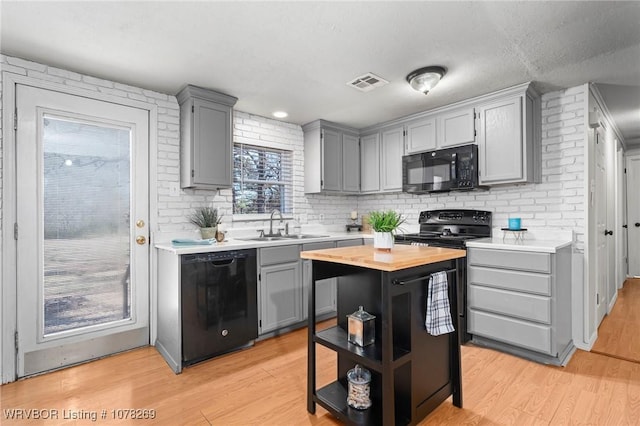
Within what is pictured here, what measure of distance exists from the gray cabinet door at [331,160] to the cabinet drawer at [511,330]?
7.03 ft

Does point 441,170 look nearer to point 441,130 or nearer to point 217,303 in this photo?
point 441,130

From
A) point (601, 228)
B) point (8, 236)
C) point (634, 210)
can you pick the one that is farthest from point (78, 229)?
point (634, 210)

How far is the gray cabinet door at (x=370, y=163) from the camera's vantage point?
14.3ft

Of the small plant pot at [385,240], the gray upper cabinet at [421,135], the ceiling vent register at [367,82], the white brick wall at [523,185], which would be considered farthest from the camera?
the gray upper cabinet at [421,135]

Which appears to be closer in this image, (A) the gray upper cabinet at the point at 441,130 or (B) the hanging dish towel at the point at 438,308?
(B) the hanging dish towel at the point at 438,308

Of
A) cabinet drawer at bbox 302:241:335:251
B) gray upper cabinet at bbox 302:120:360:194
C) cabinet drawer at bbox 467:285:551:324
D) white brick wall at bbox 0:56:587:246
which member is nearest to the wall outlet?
white brick wall at bbox 0:56:587:246

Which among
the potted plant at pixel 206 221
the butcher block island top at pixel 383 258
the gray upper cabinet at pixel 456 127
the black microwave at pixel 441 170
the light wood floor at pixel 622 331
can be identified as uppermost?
the gray upper cabinet at pixel 456 127

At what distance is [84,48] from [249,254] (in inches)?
76.5

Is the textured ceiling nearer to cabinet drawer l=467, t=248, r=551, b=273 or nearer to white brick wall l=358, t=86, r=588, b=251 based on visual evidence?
white brick wall l=358, t=86, r=588, b=251

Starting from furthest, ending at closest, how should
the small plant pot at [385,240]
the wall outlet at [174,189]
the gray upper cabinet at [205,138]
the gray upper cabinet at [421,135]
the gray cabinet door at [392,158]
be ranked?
1. the gray cabinet door at [392,158]
2. the gray upper cabinet at [421,135]
3. the wall outlet at [174,189]
4. the gray upper cabinet at [205,138]
5. the small plant pot at [385,240]

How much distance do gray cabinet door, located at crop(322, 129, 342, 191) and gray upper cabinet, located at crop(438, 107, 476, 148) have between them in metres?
1.28

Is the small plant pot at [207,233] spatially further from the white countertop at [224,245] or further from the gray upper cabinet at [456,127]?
the gray upper cabinet at [456,127]

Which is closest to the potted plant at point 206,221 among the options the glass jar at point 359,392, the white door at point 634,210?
the glass jar at point 359,392

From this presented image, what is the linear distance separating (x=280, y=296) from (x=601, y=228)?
3.39 m
